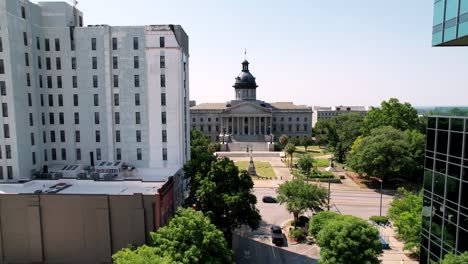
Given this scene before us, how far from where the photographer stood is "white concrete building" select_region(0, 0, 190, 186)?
4400 centimetres

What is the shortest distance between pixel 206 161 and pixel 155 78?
15.0 metres

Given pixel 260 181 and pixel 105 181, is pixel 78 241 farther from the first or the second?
pixel 260 181

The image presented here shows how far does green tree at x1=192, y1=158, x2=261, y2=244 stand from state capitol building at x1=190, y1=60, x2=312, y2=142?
9133 centimetres

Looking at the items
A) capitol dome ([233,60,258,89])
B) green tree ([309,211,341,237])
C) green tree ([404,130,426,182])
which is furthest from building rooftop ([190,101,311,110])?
green tree ([309,211,341,237])

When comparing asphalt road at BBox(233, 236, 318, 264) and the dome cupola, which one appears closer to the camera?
asphalt road at BBox(233, 236, 318, 264)

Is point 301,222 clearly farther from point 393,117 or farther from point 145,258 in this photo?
point 393,117

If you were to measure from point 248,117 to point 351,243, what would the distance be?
357 ft

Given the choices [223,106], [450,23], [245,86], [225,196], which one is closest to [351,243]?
[225,196]

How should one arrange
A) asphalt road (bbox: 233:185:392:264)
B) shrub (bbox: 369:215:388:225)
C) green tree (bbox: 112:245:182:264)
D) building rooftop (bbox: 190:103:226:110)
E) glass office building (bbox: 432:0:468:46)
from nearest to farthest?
1. glass office building (bbox: 432:0:468:46)
2. green tree (bbox: 112:245:182:264)
3. asphalt road (bbox: 233:185:392:264)
4. shrub (bbox: 369:215:388:225)
5. building rooftop (bbox: 190:103:226:110)

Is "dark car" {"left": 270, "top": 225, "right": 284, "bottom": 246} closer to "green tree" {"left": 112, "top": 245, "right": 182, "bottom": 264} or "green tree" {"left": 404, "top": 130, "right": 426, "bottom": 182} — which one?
"green tree" {"left": 112, "top": 245, "right": 182, "bottom": 264}

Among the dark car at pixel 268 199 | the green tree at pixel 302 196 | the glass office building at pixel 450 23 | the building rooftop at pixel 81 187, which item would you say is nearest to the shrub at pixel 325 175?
the dark car at pixel 268 199

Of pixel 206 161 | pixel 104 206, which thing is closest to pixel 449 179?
pixel 206 161

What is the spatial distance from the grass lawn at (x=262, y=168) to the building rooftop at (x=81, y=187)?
144ft

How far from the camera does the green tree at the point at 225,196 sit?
34406 millimetres
